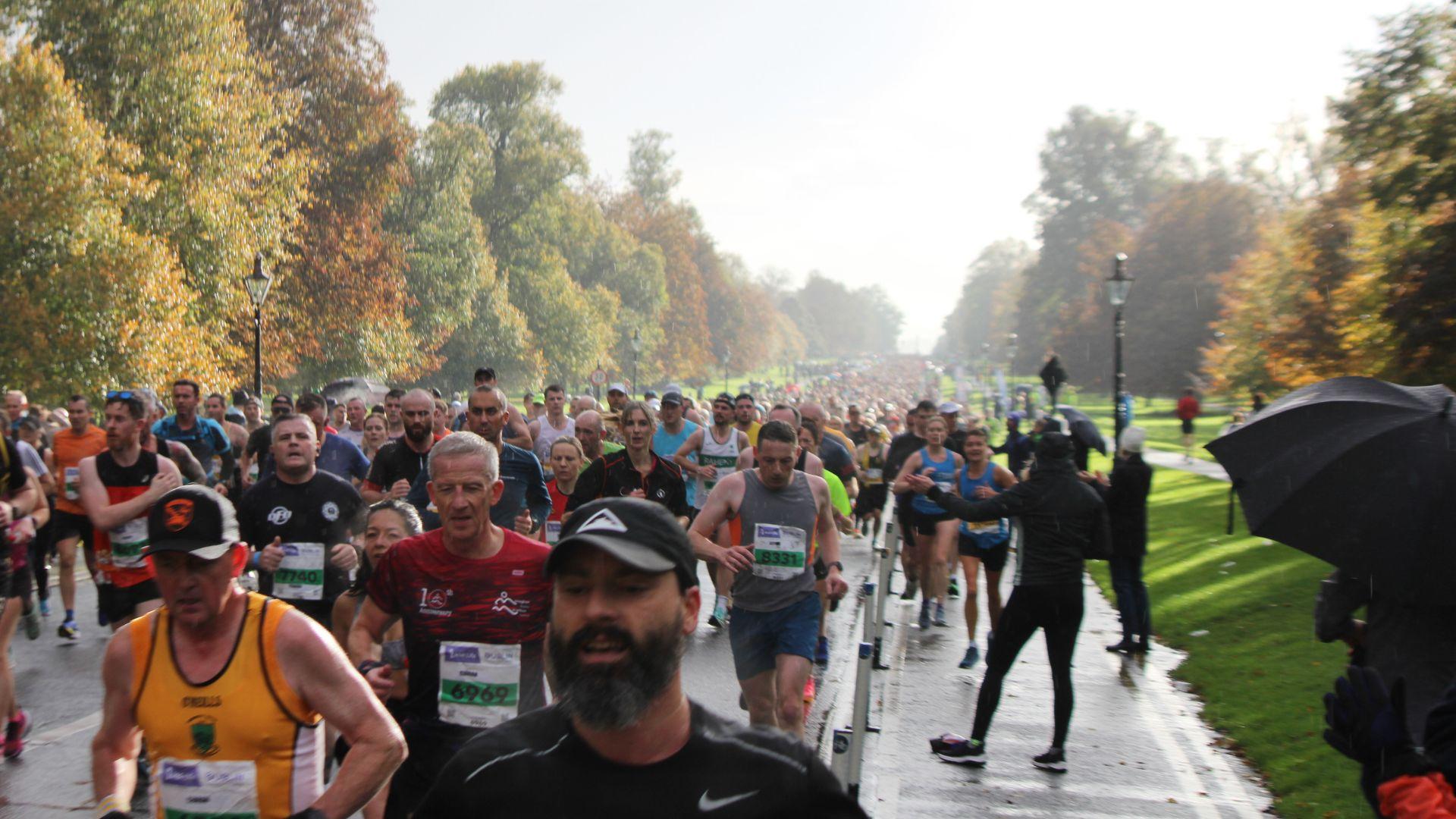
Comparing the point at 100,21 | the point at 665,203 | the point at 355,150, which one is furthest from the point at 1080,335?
the point at 100,21

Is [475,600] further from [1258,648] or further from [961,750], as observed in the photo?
[1258,648]

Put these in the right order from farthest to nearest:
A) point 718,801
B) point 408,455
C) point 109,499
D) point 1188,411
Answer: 1. point 1188,411
2. point 109,499
3. point 408,455
4. point 718,801

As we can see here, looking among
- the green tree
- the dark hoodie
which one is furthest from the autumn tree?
the green tree

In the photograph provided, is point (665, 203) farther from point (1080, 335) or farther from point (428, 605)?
point (428, 605)

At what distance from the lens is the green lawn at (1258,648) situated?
7819 millimetres

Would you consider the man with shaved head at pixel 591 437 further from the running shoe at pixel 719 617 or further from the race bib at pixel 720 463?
the running shoe at pixel 719 617

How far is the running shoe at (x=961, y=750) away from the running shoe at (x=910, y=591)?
6.28m

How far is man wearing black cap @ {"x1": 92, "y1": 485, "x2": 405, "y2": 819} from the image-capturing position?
3328 mm

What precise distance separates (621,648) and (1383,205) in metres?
16.6

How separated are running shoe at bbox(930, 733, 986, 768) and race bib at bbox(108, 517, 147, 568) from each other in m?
4.89

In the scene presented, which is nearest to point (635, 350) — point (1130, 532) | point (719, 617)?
point (719, 617)

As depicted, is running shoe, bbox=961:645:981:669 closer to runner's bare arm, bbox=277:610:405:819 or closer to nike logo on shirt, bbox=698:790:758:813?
runner's bare arm, bbox=277:610:405:819

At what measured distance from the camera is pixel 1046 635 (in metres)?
7.89

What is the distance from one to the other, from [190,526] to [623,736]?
1.76 m
